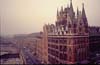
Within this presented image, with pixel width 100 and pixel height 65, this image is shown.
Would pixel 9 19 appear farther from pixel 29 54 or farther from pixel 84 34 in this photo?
pixel 84 34

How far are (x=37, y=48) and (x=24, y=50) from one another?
0.24 m

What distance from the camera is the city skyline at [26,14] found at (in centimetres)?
355

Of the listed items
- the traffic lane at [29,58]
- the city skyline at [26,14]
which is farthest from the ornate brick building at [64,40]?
the traffic lane at [29,58]

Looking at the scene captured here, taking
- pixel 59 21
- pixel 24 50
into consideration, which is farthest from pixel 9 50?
pixel 59 21

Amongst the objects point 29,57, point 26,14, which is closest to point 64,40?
point 29,57

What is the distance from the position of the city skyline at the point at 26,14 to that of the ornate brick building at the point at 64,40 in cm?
13

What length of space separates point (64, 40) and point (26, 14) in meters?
→ 0.84

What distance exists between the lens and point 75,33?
379cm

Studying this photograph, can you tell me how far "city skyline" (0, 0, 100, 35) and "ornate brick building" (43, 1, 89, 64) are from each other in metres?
0.13

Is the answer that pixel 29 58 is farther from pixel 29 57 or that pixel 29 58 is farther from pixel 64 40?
pixel 64 40

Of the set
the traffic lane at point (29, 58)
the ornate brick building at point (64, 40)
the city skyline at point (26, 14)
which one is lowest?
the traffic lane at point (29, 58)

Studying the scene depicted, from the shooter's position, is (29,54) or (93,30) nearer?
(29,54)

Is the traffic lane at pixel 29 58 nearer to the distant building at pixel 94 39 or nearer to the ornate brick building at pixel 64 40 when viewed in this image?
the ornate brick building at pixel 64 40

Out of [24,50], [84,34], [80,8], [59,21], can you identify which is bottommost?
[24,50]
